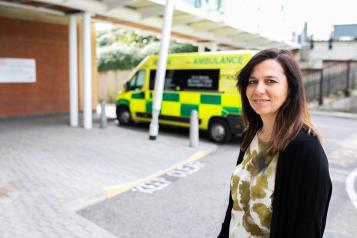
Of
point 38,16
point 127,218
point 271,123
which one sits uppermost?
point 38,16

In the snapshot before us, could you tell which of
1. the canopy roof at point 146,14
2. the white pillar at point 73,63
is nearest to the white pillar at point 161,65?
the canopy roof at point 146,14

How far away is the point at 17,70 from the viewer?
11.9m

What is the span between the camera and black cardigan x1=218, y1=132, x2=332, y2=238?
4.42 ft

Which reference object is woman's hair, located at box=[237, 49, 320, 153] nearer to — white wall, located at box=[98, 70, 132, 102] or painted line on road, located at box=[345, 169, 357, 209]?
painted line on road, located at box=[345, 169, 357, 209]

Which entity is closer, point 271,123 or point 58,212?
point 271,123

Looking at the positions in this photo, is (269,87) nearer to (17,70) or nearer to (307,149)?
(307,149)

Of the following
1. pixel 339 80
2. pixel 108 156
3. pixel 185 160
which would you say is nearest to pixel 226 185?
pixel 185 160

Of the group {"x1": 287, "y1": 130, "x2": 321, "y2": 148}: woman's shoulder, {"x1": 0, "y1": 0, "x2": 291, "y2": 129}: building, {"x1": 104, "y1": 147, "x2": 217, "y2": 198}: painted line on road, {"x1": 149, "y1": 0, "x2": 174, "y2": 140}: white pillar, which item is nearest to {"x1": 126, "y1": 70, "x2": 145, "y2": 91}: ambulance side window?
{"x1": 0, "y1": 0, "x2": 291, "y2": 129}: building

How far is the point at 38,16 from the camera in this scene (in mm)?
12336

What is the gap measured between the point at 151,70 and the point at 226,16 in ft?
14.6

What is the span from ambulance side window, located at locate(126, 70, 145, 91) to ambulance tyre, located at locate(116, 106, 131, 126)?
0.82m

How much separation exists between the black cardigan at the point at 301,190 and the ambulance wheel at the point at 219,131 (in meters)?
7.67

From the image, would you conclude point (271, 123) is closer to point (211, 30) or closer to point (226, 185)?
point (226, 185)

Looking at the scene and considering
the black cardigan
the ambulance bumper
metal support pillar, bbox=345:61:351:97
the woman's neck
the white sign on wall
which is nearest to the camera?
the black cardigan
